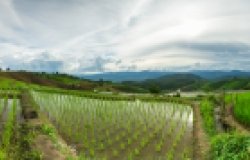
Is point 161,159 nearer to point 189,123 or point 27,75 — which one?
point 189,123

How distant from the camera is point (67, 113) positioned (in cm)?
1917

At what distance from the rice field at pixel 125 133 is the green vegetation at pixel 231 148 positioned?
1189mm

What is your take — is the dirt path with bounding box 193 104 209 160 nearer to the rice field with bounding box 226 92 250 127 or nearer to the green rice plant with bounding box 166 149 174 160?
the green rice plant with bounding box 166 149 174 160

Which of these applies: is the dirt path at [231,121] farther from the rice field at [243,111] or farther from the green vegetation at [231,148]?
the green vegetation at [231,148]

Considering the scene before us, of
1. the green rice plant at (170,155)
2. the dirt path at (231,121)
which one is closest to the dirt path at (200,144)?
the green rice plant at (170,155)

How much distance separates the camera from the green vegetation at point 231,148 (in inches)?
321

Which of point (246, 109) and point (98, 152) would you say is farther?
point (246, 109)

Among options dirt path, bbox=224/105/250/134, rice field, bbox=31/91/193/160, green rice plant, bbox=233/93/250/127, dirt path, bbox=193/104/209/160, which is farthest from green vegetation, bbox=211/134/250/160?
green rice plant, bbox=233/93/250/127

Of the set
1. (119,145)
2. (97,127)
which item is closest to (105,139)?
(119,145)

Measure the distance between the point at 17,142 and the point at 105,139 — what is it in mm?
3860

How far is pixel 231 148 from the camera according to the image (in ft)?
28.8

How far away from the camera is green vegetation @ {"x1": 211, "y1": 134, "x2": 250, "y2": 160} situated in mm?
8156

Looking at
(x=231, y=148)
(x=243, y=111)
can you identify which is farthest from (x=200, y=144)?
(x=243, y=111)

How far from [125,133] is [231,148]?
5.90m
